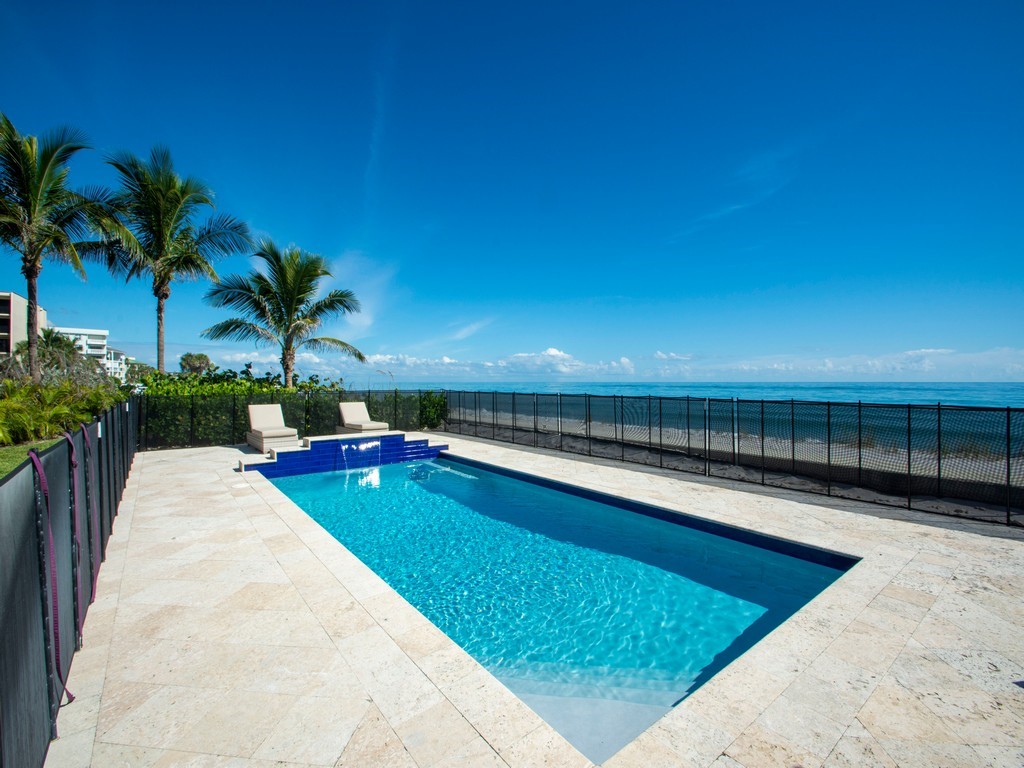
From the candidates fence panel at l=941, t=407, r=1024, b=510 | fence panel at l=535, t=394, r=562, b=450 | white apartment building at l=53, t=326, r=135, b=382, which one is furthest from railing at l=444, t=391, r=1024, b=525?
white apartment building at l=53, t=326, r=135, b=382

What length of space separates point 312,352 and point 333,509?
991 centimetres

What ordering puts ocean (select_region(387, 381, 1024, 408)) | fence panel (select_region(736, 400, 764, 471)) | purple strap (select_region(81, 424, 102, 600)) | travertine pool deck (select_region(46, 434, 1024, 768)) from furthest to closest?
1. ocean (select_region(387, 381, 1024, 408))
2. fence panel (select_region(736, 400, 764, 471))
3. purple strap (select_region(81, 424, 102, 600))
4. travertine pool deck (select_region(46, 434, 1024, 768))

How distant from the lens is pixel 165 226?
42.5ft

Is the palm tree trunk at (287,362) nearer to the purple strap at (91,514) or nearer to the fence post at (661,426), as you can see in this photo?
the purple strap at (91,514)

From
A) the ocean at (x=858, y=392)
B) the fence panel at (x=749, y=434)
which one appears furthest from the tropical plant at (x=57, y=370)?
the fence panel at (x=749, y=434)

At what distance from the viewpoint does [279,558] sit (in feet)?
15.1

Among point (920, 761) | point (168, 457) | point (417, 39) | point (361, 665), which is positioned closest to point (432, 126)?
point (417, 39)

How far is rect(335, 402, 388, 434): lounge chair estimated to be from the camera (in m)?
13.9

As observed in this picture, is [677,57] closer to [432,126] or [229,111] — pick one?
[432,126]

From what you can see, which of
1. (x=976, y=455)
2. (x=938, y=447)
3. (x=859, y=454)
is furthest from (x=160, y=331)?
(x=976, y=455)

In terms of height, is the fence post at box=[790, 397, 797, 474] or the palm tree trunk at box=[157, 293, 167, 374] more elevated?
the palm tree trunk at box=[157, 293, 167, 374]

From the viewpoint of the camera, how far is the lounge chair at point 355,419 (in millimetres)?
13945

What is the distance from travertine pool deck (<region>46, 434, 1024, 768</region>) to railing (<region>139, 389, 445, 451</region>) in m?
9.26

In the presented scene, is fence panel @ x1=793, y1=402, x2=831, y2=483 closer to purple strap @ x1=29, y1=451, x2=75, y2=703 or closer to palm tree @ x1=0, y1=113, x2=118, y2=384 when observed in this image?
purple strap @ x1=29, y1=451, x2=75, y2=703
